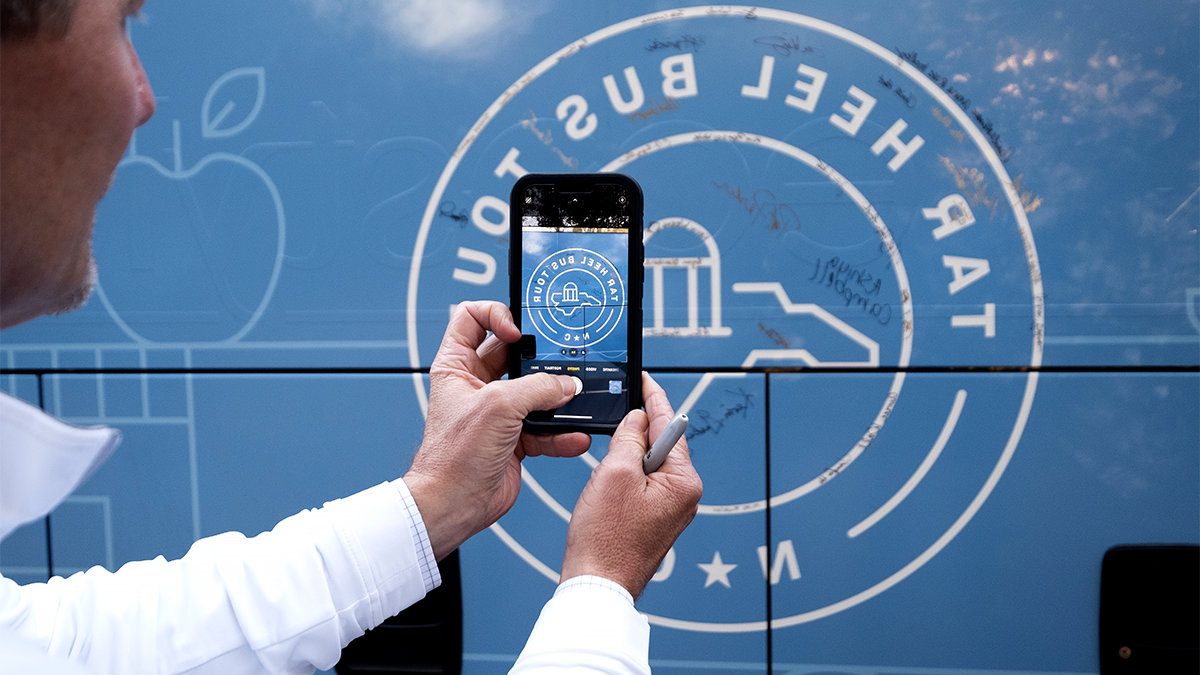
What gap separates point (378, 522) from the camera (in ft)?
2.77

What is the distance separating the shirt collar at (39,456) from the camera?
2.13 feet

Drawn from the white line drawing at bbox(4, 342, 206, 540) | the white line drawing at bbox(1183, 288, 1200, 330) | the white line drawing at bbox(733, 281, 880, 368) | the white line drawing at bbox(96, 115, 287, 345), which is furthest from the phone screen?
the white line drawing at bbox(1183, 288, 1200, 330)

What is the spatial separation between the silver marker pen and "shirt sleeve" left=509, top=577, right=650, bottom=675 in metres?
0.14

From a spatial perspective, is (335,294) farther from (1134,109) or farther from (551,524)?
(1134,109)

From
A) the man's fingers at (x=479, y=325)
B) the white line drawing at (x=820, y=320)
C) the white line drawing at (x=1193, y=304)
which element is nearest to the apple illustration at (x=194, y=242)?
the man's fingers at (x=479, y=325)

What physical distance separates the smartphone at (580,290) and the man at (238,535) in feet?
0.12
